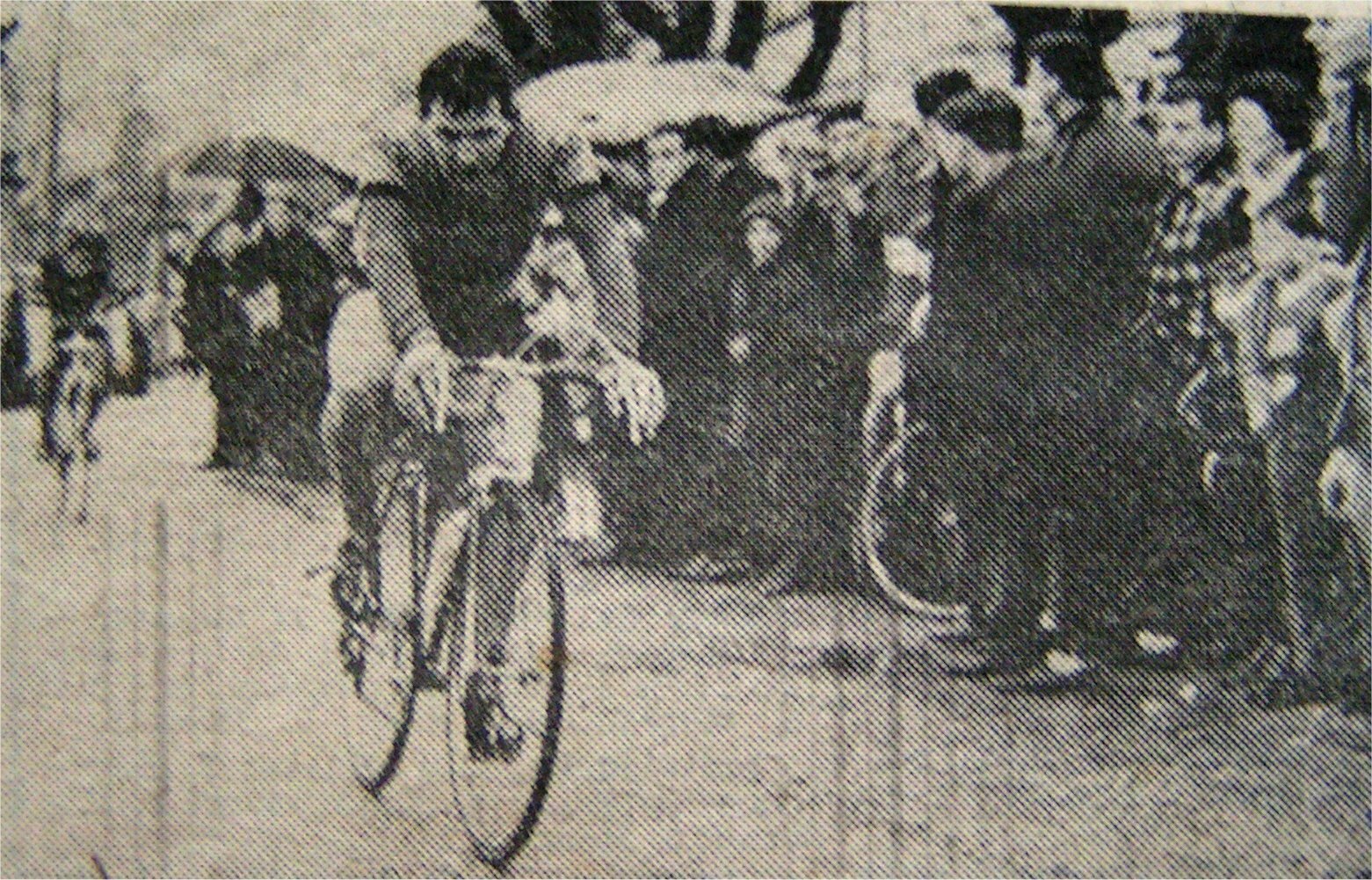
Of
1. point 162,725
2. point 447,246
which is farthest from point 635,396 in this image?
point 162,725

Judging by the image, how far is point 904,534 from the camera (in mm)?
654

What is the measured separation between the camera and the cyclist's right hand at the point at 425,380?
25.7 inches

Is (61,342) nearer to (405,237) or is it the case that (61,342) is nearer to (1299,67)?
(405,237)

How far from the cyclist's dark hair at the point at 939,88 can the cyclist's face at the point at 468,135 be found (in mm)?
265

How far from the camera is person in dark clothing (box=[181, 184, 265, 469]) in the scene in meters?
0.65

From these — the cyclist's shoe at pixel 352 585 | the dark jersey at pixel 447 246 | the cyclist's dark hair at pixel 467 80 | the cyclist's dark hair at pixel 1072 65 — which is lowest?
the cyclist's shoe at pixel 352 585

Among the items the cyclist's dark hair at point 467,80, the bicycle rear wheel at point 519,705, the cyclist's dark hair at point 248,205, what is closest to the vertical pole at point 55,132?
the cyclist's dark hair at point 248,205

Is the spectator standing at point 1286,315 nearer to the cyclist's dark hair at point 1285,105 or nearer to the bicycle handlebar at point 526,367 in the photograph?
the cyclist's dark hair at point 1285,105

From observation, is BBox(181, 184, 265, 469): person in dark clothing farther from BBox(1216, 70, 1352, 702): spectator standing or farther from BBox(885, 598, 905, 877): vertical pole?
BBox(1216, 70, 1352, 702): spectator standing

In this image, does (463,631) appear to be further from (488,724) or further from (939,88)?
(939,88)

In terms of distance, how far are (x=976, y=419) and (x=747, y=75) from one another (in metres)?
0.27

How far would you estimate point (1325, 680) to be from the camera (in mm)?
665

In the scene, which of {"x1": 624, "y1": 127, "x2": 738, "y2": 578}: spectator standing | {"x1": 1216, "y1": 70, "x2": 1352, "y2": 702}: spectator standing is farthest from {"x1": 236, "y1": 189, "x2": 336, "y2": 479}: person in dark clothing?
{"x1": 1216, "y1": 70, "x2": 1352, "y2": 702}: spectator standing

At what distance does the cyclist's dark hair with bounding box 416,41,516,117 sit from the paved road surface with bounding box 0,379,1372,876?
25 centimetres
